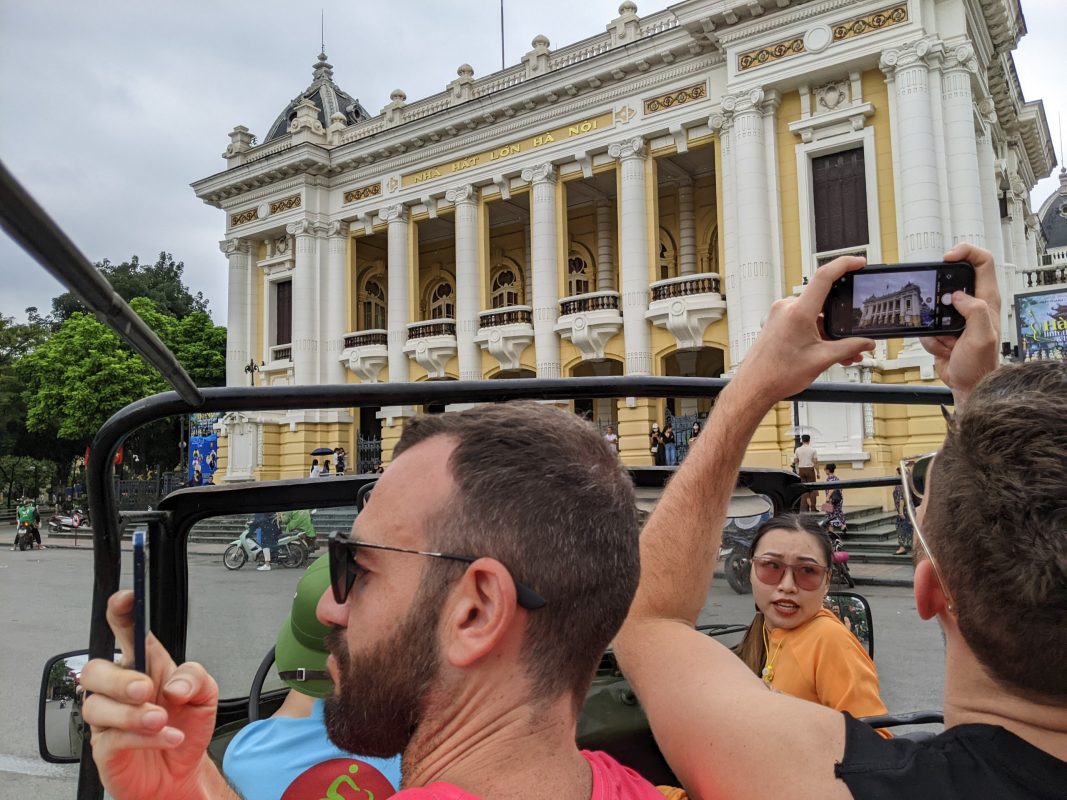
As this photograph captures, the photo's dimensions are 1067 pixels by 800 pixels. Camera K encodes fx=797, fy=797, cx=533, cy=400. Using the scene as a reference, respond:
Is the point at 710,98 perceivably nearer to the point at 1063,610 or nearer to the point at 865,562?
the point at 865,562

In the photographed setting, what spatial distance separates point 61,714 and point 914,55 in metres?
18.2

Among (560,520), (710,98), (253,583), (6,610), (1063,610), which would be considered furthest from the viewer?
(710,98)

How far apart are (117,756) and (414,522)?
1.44 feet

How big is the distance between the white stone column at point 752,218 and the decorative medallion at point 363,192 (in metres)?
11.5

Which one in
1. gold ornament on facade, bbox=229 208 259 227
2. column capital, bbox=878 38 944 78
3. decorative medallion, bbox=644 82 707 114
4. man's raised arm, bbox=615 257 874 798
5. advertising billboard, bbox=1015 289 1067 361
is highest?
decorative medallion, bbox=644 82 707 114

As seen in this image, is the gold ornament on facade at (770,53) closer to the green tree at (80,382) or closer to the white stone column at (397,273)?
the white stone column at (397,273)

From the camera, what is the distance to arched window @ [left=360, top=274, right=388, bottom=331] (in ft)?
89.1

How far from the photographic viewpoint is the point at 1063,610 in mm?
902

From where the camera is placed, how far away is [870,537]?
13.2 meters

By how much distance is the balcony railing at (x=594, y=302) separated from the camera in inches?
808

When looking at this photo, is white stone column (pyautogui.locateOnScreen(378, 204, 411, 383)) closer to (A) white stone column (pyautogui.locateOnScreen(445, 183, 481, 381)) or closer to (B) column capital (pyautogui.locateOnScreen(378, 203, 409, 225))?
(B) column capital (pyautogui.locateOnScreen(378, 203, 409, 225))

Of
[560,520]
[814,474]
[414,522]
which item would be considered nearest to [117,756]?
[414,522]

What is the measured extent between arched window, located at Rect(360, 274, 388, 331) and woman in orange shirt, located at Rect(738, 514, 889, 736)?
25.0m

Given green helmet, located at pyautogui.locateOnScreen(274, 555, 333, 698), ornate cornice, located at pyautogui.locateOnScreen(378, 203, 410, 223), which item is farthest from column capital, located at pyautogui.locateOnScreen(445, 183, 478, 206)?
green helmet, located at pyautogui.locateOnScreen(274, 555, 333, 698)
